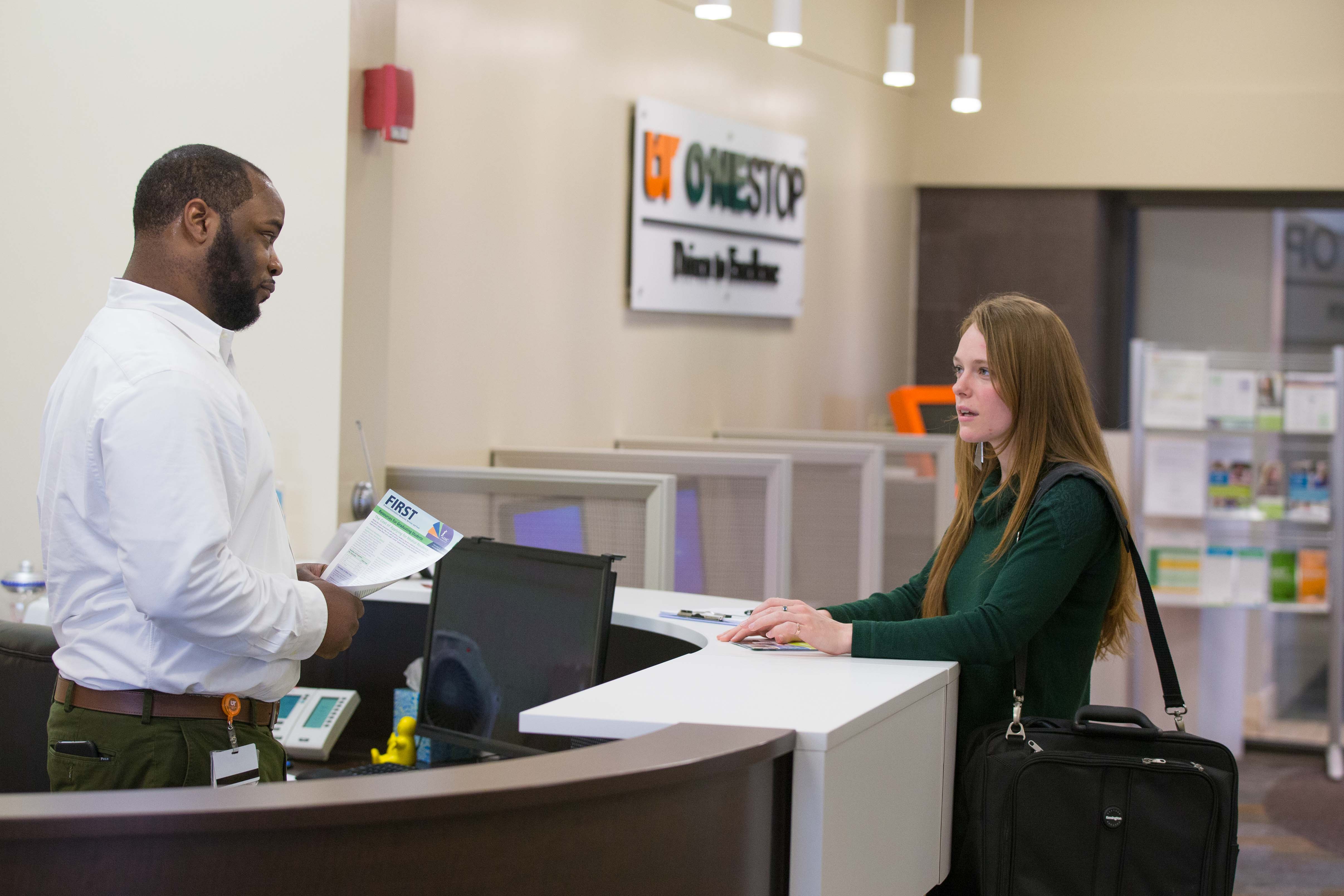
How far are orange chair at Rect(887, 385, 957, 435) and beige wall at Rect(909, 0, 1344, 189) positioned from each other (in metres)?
1.79

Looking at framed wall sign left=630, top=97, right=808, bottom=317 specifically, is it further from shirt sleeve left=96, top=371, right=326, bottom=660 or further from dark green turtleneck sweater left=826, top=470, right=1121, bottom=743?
shirt sleeve left=96, top=371, right=326, bottom=660

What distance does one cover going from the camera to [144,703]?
1596mm

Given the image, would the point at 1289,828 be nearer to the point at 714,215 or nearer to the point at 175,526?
the point at 714,215

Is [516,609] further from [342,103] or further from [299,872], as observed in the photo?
[342,103]

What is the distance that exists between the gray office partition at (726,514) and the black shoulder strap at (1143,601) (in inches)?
66.2

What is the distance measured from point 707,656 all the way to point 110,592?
0.79 meters

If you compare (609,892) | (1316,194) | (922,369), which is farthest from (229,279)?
(1316,194)

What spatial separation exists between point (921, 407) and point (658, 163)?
1.47 m

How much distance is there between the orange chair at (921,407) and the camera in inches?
202

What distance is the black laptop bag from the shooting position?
5.20ft

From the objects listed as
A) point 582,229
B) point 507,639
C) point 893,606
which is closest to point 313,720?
point 507,639

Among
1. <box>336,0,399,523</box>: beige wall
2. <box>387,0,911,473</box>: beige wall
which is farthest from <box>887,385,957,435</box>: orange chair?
<box>336,0,399,523</box>: beige wall

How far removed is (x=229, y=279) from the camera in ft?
5.54

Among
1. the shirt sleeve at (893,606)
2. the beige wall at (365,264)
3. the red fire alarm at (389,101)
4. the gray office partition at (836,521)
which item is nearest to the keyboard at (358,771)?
the shirt sleeve at (893,606)
